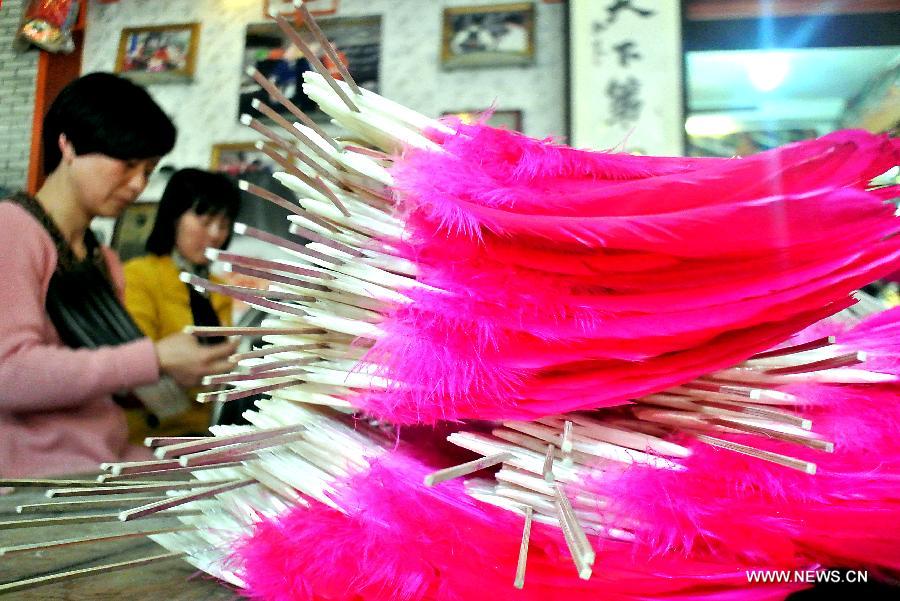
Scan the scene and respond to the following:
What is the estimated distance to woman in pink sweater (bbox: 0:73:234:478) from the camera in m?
0.88

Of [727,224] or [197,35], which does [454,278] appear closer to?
[727,224]

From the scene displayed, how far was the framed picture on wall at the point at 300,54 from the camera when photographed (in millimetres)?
2014

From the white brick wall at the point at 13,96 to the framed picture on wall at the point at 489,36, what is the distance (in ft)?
4.65

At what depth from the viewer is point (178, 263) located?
4.67 feet

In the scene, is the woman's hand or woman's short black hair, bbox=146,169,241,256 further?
woman's short black hair, bbox=146,169,241,256

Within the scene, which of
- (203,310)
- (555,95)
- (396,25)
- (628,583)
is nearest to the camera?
(628,583)

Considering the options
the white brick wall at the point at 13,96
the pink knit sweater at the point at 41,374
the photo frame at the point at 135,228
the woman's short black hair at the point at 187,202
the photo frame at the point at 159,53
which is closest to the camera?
the pink knit sweater at the point at 41,374

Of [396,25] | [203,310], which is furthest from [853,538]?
[396,25]

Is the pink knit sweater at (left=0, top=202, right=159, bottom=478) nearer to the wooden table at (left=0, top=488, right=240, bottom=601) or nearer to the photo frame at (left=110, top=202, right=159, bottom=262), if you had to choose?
the wooden table at (left=0, top=488, right=240, bottom=601)

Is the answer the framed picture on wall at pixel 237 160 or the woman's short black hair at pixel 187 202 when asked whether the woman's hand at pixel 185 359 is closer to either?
the woman's short black hair at pixel 187 202

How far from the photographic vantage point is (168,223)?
145cm

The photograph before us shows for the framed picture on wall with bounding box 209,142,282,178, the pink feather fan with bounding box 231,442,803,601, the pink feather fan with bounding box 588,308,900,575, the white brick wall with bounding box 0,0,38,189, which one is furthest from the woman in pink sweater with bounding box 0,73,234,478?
the white brick wall with bounding box 0,0,38,189

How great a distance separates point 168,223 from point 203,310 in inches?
23.9

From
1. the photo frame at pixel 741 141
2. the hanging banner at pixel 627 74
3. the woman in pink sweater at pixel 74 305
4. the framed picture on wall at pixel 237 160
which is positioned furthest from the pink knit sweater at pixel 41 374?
the photo frame at pixel 741 141
